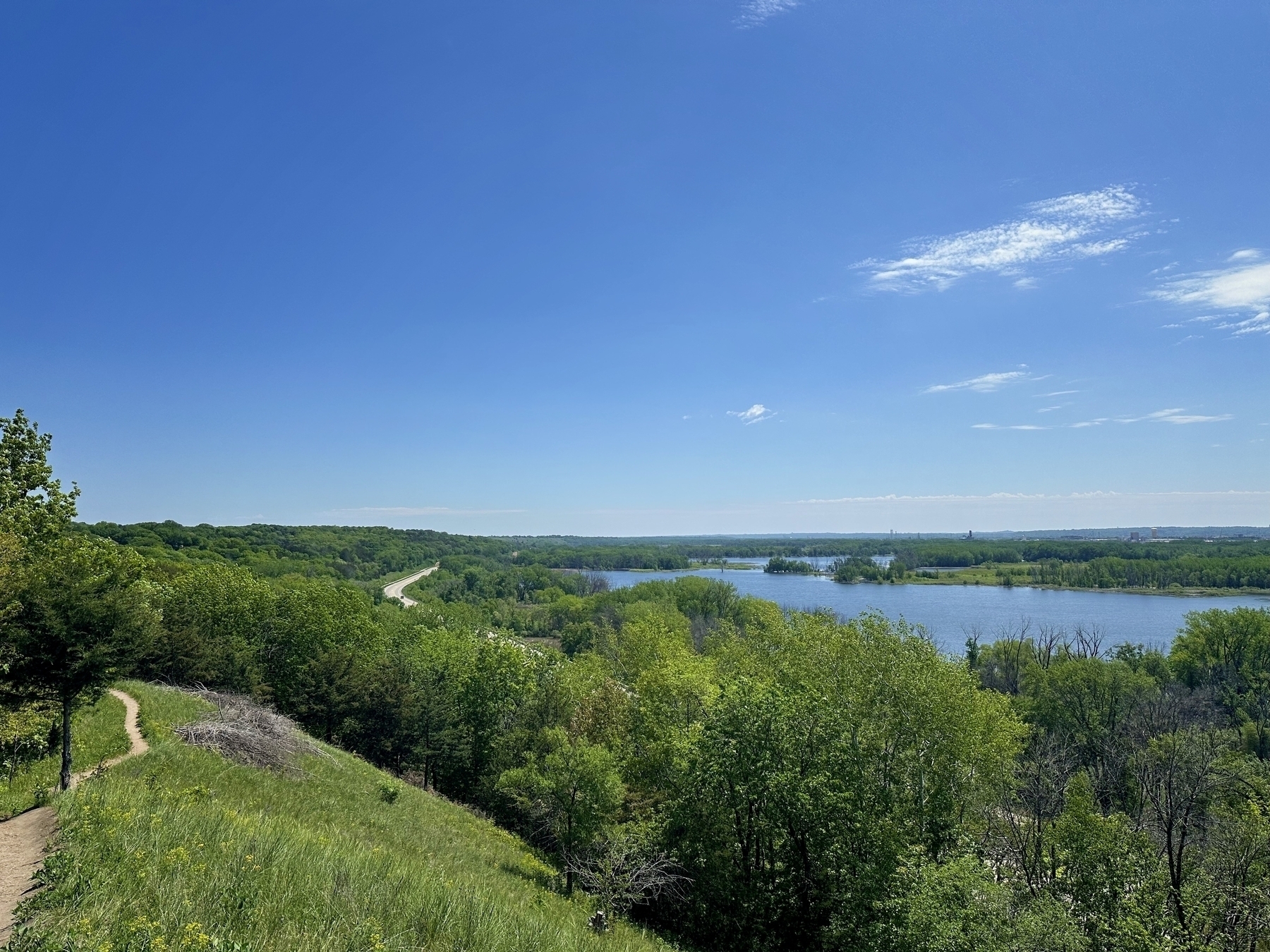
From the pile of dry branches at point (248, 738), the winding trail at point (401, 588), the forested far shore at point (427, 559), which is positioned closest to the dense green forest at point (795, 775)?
the pile of dry branches at point (248, 738)

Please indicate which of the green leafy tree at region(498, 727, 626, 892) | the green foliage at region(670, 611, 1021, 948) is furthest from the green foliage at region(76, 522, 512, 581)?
the green foliage at region(670, 611, 1021, 948)

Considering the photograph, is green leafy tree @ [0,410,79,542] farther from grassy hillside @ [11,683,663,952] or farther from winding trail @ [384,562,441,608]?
winding trail @ [384,562,441,608]

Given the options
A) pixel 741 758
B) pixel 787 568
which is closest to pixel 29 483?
pixel 741 758

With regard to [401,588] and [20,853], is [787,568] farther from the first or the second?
[20,853]

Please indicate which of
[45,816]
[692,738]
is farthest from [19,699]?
[692,738]

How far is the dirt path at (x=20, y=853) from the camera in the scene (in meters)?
6.27

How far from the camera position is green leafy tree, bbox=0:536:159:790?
33.8 feet

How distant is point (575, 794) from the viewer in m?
18.7

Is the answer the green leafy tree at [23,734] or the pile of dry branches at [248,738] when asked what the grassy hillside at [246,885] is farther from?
the green leafy tree at [23,734]

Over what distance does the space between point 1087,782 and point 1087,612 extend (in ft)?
291

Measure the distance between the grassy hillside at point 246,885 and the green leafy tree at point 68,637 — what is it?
5.74 feet

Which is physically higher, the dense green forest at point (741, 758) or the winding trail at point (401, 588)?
the dense green forest at point (741, 758)

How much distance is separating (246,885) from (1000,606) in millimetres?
119200

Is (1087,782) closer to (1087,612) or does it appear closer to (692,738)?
(692,738)
